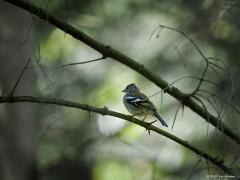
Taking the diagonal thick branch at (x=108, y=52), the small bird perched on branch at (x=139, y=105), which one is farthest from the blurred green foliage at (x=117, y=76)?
the diagonal thick branch at (x=108, y=52)

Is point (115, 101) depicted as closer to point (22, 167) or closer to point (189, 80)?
point (189, 80)

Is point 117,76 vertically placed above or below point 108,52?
above

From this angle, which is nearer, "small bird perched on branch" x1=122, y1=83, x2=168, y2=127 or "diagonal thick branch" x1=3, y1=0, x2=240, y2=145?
"diagonal thick branch" x1=3, y1=0, x2=240, y2=145

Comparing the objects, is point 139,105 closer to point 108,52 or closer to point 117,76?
point 108,52

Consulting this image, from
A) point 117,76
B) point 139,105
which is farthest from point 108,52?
point 117,76

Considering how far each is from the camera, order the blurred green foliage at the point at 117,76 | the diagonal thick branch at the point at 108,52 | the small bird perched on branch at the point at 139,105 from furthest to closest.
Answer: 1. the blurred green foliage at the point at 117,76
2. the small bird perched on branch at the point at 139,105
3. the diagonal thick branch at the point at 108,52

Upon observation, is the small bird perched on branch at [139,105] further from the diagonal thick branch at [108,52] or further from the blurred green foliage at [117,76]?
the blurred green foliage at [117,76]

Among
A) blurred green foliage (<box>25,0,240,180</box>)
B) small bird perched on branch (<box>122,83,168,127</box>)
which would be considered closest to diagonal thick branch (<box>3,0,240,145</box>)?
small bird perched on branch (<box>122,83,168,127</box>)

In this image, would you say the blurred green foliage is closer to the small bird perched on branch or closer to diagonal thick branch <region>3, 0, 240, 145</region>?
the small bird perched on branch

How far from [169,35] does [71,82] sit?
1.61 m

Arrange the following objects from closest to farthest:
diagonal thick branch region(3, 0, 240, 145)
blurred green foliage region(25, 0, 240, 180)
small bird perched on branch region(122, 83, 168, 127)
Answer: diagonal thick branch region(3, 0, 240, 145) < small bird perched on branch region(122, 83, 168, 127) < blurred green foliage region(25, 0, 240, 180)

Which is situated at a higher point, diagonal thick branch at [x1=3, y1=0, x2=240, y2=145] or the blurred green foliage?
the blurred green foliage

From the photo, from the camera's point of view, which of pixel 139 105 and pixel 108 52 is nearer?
pixel 108 52

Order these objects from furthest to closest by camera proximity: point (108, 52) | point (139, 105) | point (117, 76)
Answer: point (117, 76), point (139, 105), point (108, 52)
